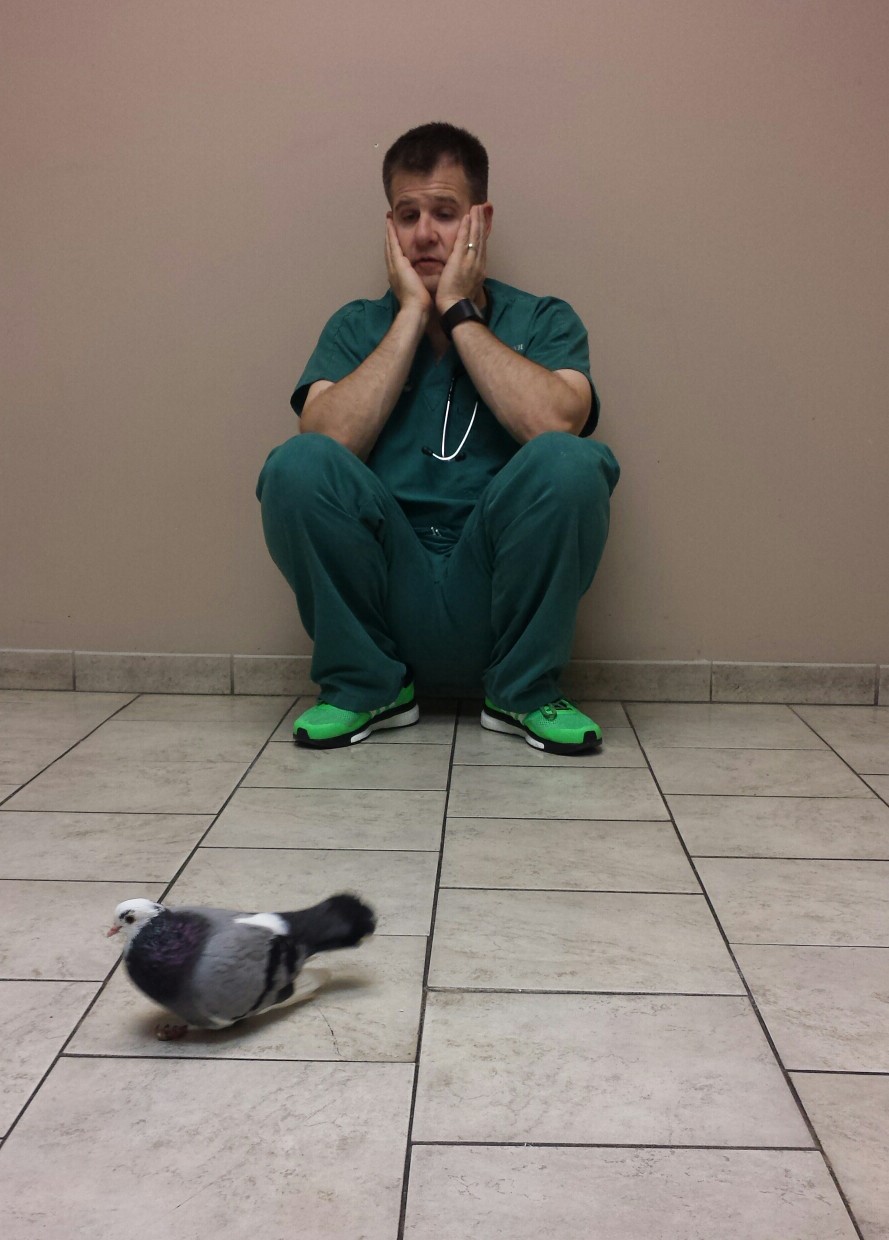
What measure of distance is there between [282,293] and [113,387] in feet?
1.38

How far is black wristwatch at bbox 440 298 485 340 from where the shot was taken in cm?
219

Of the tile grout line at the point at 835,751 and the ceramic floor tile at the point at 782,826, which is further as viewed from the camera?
the tile grout line at the point at 835,751

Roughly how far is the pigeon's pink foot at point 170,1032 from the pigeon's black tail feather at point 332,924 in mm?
144

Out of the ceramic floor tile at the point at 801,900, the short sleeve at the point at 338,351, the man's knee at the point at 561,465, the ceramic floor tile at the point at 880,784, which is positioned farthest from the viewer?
the short sleeve at the point at 338,351

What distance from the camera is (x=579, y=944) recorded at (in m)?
1.34

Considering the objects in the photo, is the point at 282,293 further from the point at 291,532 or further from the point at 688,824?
the point at 688,824

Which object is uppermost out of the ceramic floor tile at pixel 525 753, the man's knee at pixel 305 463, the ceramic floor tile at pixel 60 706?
the man's knee at pixel 305 463

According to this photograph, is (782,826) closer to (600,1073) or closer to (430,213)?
(600,1073)

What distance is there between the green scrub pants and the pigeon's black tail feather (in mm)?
1006

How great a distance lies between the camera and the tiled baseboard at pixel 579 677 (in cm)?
254

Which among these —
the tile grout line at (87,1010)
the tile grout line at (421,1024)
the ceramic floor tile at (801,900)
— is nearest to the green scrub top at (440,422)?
the tile grout line at (421,1024)

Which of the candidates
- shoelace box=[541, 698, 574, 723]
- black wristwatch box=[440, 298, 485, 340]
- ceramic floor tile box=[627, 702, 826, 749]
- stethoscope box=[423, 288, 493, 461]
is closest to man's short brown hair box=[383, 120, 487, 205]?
black wristwatch box=[440, 298, 485, 340]

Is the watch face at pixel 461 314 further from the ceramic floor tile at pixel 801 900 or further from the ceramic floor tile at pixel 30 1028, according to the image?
the ceramic floor tile at pixel 30 1028

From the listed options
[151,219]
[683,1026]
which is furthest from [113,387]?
[683,1026]
